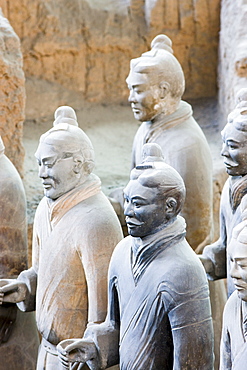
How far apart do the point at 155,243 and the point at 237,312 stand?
507 millimetres

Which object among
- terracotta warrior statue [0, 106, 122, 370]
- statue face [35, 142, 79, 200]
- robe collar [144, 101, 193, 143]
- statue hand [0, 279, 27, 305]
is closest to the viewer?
terracotta warrior statue [0, 106, 122, 370]

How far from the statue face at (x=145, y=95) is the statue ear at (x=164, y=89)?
0.02 m

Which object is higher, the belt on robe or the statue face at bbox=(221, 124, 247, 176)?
the statue face at bbox=(221, 124, 247, 176)

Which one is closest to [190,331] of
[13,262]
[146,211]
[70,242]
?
[146,211]

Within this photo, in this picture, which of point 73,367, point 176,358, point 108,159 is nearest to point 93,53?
point 108,159

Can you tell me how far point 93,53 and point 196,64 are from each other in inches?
44.3

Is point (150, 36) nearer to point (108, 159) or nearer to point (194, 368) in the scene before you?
point (108, 159)

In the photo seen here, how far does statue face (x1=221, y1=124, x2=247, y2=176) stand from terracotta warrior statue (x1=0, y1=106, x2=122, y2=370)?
70 cm

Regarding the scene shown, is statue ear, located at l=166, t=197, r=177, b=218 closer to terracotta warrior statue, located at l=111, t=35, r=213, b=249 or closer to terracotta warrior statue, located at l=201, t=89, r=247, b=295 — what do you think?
terracotta warrior statue, located at l=201, t=89, r=247, b=295

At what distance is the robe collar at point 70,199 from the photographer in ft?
15.0

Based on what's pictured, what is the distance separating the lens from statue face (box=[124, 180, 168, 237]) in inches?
152

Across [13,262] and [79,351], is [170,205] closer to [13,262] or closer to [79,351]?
[79,351]

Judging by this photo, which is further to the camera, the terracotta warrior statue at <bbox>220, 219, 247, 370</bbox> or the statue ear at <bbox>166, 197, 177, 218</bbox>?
the statue ear at <bbox>166, 197, 177, 218</bbox>

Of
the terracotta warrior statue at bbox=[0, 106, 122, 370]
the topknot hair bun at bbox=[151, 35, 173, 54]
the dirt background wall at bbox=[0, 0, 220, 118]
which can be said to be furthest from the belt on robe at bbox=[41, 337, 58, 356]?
the dirt background wall at bbox=[0, 0, 220, 118]
